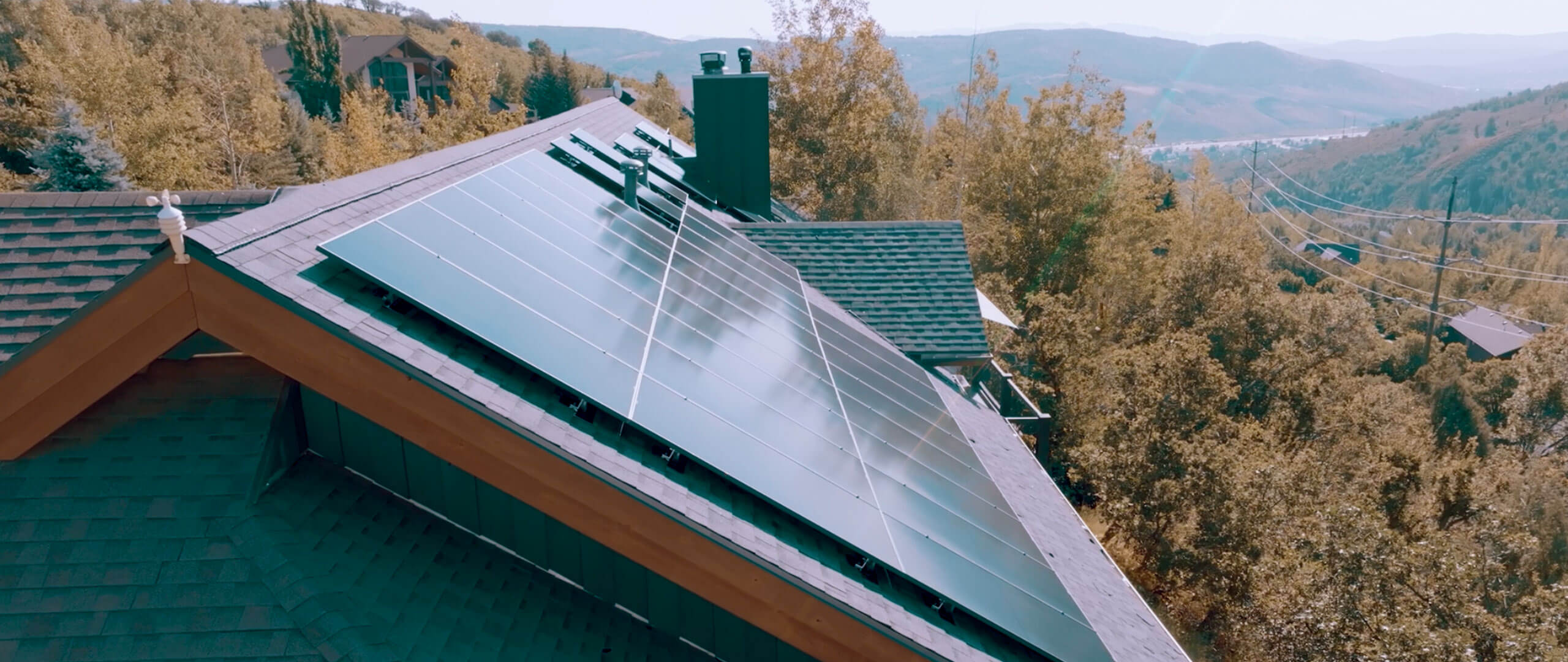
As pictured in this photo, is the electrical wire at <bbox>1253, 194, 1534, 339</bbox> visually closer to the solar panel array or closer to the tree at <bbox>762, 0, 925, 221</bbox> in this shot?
the tree at <bbox>762, 0, 925, 221</bbox>

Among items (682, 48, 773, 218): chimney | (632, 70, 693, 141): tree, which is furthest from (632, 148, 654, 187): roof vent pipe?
(632, 70, 693, 141): tree

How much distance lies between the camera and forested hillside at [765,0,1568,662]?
14547 mm

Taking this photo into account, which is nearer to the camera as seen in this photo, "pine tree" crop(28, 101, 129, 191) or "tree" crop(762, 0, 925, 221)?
"pine tree" crop(28, 101, 129, 191)

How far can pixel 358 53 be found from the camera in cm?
8106

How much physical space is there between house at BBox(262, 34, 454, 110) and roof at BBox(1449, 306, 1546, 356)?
9775 cm

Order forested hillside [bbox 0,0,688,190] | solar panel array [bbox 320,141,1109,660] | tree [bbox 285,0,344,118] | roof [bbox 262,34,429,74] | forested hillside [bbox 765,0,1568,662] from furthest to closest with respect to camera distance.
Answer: roof [bbox 262,34,429,74] < tree [bbox 285,0,344,118] < forested hillside [bbox 0,0,688,190] < forested hillside [bbox 765,0,1568,662] < solar panel array [bbox 320,141,1109,660]

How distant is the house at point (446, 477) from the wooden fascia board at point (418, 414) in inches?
0.8

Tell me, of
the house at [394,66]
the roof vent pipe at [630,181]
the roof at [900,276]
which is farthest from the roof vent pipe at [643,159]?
the house at [394,66]

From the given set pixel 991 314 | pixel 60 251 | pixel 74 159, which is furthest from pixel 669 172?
pixel 74 159

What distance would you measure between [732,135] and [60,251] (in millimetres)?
14615

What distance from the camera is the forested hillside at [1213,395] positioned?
47.7 ft

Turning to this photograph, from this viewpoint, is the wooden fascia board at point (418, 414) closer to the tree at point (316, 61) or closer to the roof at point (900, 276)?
the roof at point (900, 276)

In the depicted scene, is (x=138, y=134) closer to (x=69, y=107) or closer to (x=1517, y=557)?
(x=69, y=107)

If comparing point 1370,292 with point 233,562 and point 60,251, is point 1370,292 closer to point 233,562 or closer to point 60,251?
point 233,562
